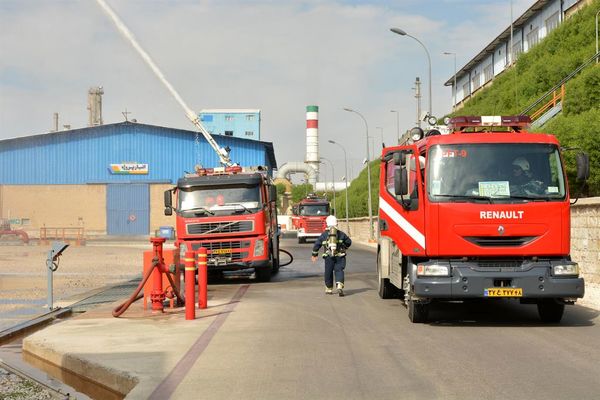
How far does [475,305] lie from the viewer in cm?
1534

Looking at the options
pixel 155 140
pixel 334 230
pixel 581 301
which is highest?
pixel 155 140

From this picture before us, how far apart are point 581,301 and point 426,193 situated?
612 centimetres

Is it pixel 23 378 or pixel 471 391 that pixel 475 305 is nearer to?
pixel 471 391

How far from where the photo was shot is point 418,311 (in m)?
12.3

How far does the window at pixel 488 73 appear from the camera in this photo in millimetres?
74375

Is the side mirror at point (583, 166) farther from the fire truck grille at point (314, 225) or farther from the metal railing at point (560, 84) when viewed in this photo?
the fire truck grille at point (314, 225)

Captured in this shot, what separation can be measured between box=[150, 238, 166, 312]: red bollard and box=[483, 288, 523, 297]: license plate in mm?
5664

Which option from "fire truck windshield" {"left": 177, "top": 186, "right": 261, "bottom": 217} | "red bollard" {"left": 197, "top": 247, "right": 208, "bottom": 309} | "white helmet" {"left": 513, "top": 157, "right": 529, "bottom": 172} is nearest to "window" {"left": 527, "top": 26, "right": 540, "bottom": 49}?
"fire truck windshield" {"left": 177, "top": 186, "right": 261, "bottom": 217}

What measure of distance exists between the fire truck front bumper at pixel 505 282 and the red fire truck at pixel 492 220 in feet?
0.05

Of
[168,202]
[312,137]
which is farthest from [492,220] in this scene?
[312,137]

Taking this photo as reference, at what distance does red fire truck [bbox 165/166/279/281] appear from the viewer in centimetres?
2038

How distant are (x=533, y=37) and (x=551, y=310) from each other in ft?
177

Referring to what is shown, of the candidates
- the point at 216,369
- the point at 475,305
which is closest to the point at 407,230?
the point at 475,305

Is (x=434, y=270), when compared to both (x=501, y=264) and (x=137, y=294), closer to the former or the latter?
(x=501, y=264)
